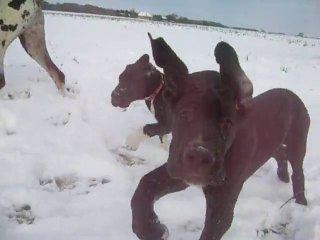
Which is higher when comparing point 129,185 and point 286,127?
point 286,127

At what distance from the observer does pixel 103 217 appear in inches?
175

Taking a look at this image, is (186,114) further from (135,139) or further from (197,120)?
(135,139)

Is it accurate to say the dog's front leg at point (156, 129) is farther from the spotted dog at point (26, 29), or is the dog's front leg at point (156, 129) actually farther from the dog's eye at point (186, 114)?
the dog's eye at point (186, 114)

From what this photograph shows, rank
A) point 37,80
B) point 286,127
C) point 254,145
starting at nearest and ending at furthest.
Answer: point 254,145
point 286,127
point 37,80

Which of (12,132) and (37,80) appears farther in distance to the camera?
(37,80)

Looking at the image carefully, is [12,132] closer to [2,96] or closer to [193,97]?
[2,96]

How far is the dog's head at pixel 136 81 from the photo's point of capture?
651 cm

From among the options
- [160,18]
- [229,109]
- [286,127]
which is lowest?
[160,18]

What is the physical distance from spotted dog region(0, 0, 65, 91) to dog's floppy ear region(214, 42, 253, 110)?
454 centimetres

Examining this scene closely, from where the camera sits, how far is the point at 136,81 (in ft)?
21.5

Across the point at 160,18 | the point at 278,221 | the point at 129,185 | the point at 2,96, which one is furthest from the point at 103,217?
the point at 160,18

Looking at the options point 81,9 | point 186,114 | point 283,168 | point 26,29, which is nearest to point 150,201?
point 186,114

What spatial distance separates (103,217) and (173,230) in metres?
0.55

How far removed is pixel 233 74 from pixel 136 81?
135 inches
